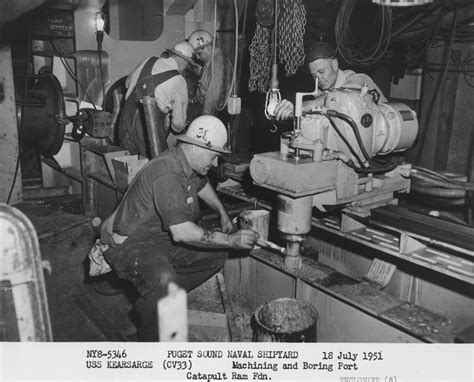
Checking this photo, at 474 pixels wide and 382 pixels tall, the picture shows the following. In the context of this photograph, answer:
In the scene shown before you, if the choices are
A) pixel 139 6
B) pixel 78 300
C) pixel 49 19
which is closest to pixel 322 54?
pixel 78 300

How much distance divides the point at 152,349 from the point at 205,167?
0.99m

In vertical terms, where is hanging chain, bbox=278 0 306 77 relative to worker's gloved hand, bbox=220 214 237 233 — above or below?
above

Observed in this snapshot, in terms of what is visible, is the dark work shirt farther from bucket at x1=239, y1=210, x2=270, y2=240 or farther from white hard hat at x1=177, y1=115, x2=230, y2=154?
bucket at x1=239, y1=210, x2=270, y2=240

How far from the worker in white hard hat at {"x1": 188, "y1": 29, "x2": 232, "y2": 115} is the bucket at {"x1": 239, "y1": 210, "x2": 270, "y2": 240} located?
1720 mm

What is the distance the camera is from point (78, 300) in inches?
117

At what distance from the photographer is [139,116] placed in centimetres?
381

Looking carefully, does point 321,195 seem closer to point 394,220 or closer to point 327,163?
point 327,163

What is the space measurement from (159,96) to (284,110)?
139 cm

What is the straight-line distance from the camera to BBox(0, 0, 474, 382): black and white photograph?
6.51ft

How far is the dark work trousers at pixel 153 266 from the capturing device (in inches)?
89.7

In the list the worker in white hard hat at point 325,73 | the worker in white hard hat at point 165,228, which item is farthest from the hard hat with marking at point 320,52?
the worker in white hard hat at point 165,228

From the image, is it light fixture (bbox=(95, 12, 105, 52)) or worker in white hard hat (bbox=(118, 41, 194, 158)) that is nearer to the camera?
worker in white hard hat (bbox=(118, 41, 194, 158))

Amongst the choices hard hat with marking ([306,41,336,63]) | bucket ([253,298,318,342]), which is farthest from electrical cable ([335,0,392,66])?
bucket ([253,298,318,342])

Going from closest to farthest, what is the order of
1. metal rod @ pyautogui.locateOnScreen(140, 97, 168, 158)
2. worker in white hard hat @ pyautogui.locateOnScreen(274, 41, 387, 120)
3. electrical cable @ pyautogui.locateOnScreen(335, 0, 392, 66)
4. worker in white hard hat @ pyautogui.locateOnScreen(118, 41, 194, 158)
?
worker in white hard hat @ pyautogui.locateOnScreen(274, 41, 387, 120) < metal rod @ pyautogui.locateOnScreen(140, 97, 168, 158) < worker in white hard hat @ pyautogui.locateOnScreen(118, 41, 194, 158) < electrical cable @ pyautogui.locateOnScreen(335, 0, 392, 66)
